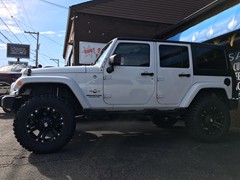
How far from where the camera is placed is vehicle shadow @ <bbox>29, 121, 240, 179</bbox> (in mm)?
4125

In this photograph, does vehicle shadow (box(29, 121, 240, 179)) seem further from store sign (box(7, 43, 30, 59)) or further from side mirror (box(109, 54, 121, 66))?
store sign (box(7, 43, 30, 59))

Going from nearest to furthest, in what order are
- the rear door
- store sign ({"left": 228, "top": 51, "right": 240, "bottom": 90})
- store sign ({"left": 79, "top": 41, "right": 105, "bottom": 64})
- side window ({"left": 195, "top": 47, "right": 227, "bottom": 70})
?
the rear door
side window ({"left": 195, "top": 47, "right": 227, "bottom": 70})
store sign ({"left": 228, "top": 51, "right": 240, "bottom": 90})
store sign ({"left": 79, "top": 41, "right": 105, "bottom": 64})

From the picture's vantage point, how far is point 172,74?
5914mm

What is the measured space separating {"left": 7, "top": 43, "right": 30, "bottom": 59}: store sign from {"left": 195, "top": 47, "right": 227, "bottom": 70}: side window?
56.6m

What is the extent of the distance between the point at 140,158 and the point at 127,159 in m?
0.24

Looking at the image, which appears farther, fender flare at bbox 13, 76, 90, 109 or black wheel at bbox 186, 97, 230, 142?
black wheel at bbox 186, 97, 230, 142

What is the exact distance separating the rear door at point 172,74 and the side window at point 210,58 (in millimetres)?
266

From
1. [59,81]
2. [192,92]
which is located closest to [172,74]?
[192,92]

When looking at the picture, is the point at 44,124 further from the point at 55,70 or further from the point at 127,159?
the point at 127,159

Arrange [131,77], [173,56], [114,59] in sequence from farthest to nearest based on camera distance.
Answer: [173,56] < [131,77] < [114,59]

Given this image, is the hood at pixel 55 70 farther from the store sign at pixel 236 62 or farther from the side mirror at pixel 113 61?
the store sign at pixel 236 62

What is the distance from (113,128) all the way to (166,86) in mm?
2720

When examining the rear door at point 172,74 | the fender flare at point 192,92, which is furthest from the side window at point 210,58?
the fender flare at point 192,92

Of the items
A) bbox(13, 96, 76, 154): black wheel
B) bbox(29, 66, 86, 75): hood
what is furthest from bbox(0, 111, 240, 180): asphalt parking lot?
bbox(29, 66, 86, 75): hood
